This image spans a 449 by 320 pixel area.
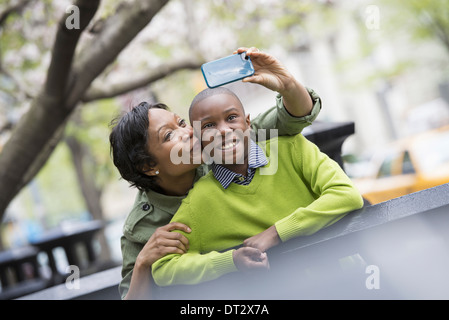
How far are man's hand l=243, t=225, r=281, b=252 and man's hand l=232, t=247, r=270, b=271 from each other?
0.06 metres

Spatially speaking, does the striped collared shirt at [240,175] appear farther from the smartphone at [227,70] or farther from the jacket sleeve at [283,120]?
the smartphone at [227,70]

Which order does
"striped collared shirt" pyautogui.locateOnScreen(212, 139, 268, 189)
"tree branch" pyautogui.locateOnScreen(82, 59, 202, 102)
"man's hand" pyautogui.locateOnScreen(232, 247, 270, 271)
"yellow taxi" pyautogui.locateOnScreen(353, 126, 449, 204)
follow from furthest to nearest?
"yellow taxi" pyautogui.locateOnScreen(353, 126, 449, 204), "tree branch" pyautogui.locateOnScreen(82, 59, 202, 102), "striped collared shirt" pyautogui.locateOnScreen(212, 139, 268, 189), "man's hand" pyautogui.locateOnScreen(232, 247, 270, 271)

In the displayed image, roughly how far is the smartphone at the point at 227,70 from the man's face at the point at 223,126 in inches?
6.1

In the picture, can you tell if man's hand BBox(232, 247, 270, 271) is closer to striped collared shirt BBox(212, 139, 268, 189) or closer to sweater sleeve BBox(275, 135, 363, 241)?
sweater sleeve BBox(275, 135, 363, 241)

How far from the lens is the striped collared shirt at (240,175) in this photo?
2086 mm

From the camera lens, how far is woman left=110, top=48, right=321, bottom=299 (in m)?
2.04

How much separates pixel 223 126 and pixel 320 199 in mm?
459

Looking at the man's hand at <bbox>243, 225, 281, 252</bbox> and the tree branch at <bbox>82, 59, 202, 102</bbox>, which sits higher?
the tree branch at <bbox>82, 59, 202, 102</bbox>

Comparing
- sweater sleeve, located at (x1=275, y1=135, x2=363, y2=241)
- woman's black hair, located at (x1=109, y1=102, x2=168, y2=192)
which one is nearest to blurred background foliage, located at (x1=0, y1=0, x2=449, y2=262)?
woman's black hair, located at (x1=109, y1=102, x2=168, y2=192)

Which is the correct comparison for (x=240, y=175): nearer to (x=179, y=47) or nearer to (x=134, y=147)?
(x=134, y=147)

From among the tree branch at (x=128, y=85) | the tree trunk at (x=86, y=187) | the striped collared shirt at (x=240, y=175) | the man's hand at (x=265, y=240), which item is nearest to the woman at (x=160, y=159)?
the striped collared shirt at (x=240, y=175)

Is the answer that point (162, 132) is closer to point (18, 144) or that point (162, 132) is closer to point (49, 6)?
point (18, 144)
